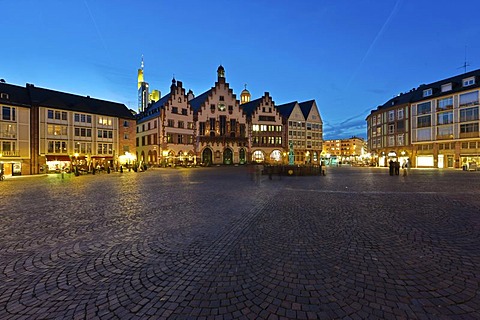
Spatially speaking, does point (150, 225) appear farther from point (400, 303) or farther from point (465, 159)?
point (465, 159)

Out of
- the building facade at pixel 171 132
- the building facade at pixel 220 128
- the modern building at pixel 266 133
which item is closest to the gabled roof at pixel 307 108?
the modern building at pixel 266 133

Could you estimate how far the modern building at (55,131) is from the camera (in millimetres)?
38312

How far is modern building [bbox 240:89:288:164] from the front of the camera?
2562 inches

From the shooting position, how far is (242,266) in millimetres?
4508

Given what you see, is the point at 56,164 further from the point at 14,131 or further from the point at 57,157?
the point at 14,131

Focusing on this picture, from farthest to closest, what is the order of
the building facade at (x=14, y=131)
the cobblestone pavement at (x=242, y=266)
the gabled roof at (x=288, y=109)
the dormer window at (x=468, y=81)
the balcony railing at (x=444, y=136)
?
1. the gabled roof at (x=288, y=109)
2. the balcony railing at (x=444, y=136)
3. the dormer window at (x=468, y=81)
4. the building facade at (x=14, y=131)
5. the cobblestone pavement at (x=242, y=266)

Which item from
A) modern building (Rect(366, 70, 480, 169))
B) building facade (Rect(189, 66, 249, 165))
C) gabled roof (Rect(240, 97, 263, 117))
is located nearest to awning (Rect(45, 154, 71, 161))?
building facade (Rect(189, 66, 249, 165))

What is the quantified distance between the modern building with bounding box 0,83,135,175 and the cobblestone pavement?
37.4 m

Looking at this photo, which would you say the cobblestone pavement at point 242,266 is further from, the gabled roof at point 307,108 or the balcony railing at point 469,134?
the gabled roof at point 307,108

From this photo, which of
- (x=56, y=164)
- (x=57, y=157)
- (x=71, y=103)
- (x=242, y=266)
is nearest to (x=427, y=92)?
(x=242, y=266)

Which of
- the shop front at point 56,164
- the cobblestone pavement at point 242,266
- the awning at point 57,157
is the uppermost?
the awning at point 57,157

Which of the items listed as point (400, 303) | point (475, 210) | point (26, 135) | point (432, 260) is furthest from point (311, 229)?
point (26, 135)

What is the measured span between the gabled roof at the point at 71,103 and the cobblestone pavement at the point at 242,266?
4408cm

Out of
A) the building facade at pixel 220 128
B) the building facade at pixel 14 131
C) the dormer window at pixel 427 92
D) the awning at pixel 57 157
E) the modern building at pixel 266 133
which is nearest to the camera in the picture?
the building facade at pixel 14 131
